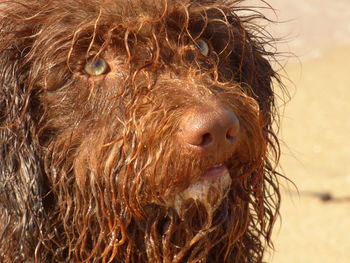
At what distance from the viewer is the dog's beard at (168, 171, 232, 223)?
12.4 ft

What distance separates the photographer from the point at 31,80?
4082 mm

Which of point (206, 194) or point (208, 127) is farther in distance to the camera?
point (206, 194)

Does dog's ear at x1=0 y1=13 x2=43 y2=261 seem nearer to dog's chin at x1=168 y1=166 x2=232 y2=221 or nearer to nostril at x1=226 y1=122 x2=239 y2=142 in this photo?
dog's chin at x1=168 y1=166 x2=232 y2=221

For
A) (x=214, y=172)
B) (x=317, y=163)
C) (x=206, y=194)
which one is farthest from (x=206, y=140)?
(x=317, y=163)

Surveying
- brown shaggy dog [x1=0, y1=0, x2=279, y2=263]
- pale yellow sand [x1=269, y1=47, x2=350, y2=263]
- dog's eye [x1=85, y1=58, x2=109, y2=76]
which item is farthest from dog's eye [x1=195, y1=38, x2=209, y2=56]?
pale yellow sand [x1=269, y1=47, x2=350, y2=263]

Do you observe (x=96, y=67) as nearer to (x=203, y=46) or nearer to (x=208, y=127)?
(x=203, y=46)

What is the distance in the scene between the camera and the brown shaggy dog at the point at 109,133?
385cm

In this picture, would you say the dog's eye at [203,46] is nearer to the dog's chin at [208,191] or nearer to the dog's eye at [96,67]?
the dog's eye at [96,67]

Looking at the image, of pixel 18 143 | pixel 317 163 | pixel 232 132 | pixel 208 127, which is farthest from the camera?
pixel 317 163

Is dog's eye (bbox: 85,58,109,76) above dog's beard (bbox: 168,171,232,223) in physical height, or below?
above

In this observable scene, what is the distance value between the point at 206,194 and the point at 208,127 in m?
0.39

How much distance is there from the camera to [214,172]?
3.74 m

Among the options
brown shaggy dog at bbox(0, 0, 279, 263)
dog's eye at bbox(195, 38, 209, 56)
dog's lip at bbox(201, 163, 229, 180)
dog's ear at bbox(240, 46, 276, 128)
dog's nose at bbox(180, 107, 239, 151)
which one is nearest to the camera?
dog's nose at bbox(180, 107, 239, 151)

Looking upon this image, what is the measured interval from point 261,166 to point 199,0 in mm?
847
